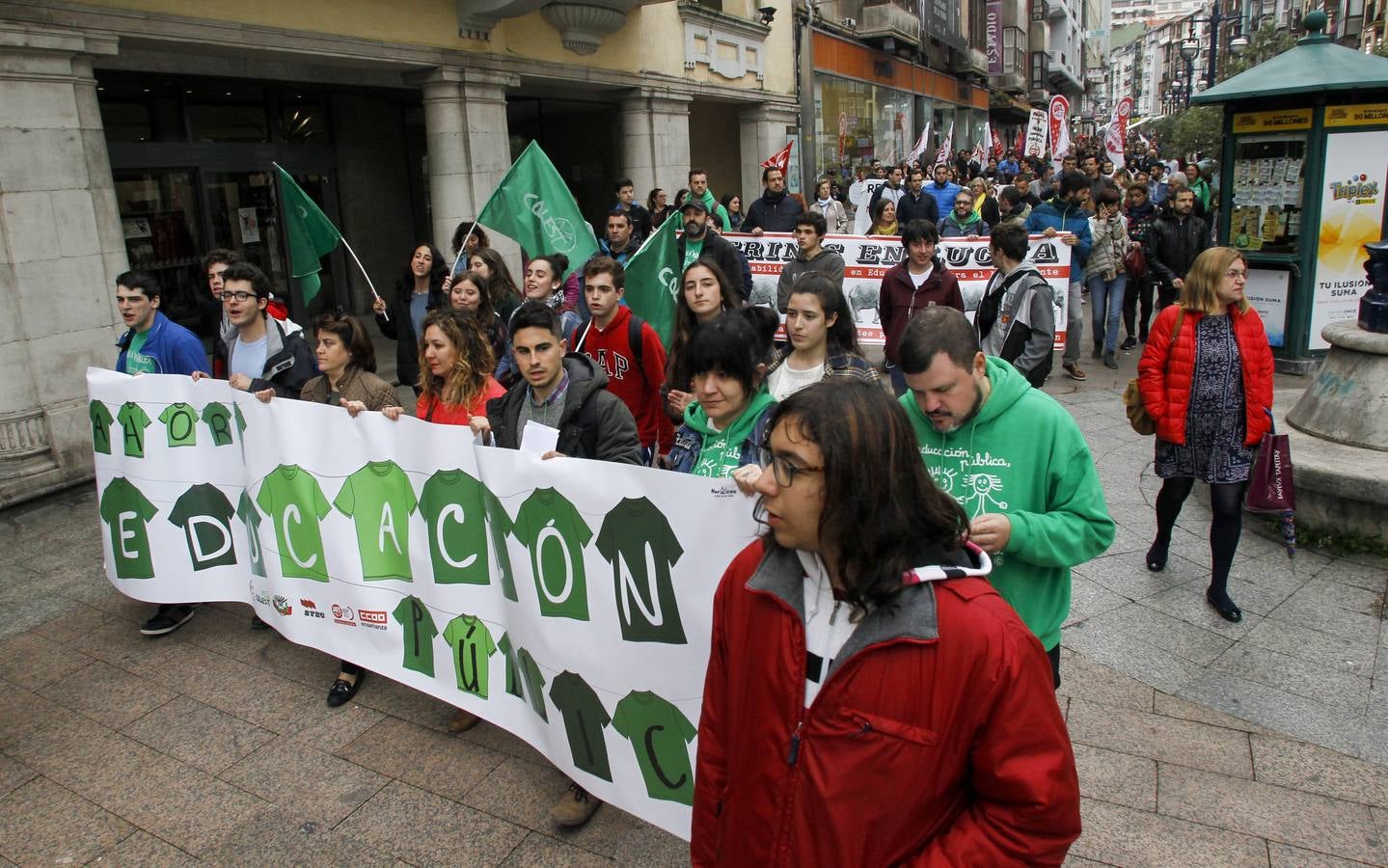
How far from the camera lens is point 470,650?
3.78 m

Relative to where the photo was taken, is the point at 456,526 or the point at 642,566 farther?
the point at 456,526

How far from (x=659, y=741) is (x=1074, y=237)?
7.97m

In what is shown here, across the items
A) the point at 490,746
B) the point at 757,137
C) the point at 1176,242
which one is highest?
the point at 757,137

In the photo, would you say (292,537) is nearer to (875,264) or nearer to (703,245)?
(703,245)

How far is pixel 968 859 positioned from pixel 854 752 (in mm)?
258

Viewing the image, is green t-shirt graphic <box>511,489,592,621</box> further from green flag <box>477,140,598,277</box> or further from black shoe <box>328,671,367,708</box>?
green flag <box>477,140,598,277</box>

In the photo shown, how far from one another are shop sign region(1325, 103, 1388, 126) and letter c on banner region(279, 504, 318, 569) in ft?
30.4

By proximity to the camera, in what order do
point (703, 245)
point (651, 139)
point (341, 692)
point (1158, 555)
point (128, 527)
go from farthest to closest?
point (651, 139) → point (703, 245) → point (1158, 555) → point (128, 527) → point (341, 692)

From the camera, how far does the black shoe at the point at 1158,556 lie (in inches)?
205

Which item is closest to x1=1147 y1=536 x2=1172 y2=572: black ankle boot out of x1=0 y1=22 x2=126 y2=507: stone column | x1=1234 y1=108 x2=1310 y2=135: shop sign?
x1=1234 y1=108 x2=1310 y2=135: shop sign

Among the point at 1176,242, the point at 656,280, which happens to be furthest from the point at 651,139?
the point at 656,280

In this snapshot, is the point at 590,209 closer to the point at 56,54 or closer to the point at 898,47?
the point at 56,54

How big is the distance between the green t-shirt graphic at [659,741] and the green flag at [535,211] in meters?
3.86

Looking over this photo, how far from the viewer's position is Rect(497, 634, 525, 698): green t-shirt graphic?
3.60m
